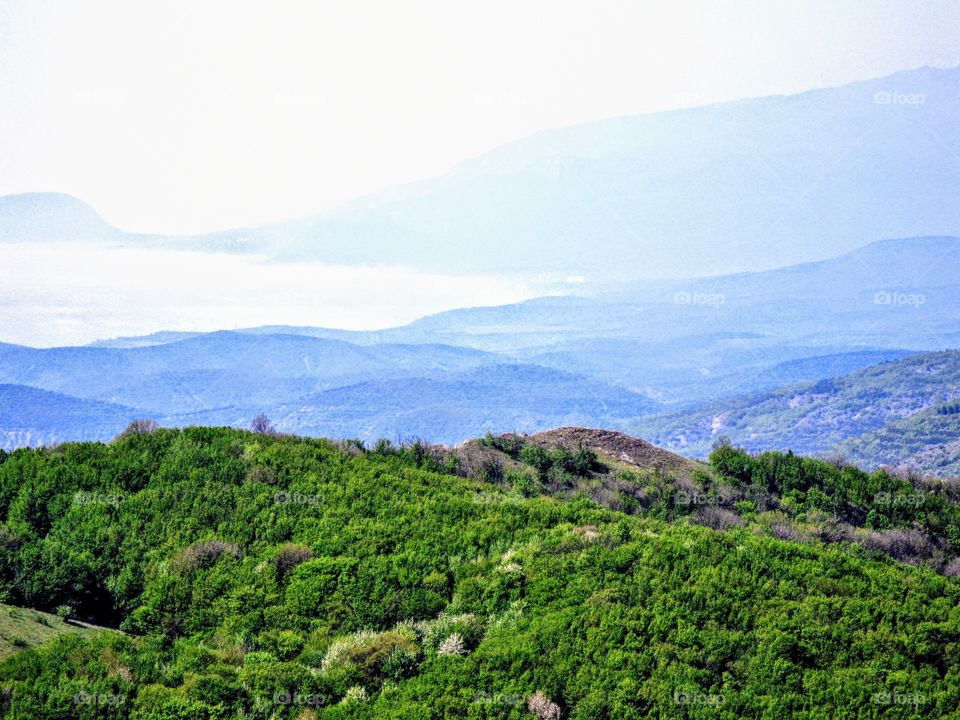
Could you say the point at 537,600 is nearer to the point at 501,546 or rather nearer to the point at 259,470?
the point at 501,546

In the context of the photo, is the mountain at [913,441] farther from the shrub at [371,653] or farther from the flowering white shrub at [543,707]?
the flowering white shrub at [543,707]

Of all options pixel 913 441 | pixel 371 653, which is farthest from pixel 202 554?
pixel 913 441

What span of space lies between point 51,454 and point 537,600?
20285mm

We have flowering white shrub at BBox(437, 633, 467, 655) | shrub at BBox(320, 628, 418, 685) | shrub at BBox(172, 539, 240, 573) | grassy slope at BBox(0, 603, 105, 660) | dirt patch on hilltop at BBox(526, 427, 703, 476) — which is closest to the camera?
shrub at BBox(320, 628, 418, 685)

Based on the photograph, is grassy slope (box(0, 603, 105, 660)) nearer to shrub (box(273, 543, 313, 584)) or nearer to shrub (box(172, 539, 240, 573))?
shrub (box(172, 539, 240, 573))

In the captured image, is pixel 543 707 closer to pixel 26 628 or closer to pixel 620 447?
pixel 26 628

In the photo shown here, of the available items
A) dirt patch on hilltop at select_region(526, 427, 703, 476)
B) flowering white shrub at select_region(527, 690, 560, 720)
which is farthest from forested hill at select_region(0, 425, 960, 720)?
dirt patch on hilltop at select_region(526, 427, 703, 476)

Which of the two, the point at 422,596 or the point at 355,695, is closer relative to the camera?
the point at 355,695

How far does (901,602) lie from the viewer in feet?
90.4

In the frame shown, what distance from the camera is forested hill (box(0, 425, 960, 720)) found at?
2373 centimetres

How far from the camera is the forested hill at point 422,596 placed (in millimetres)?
23734

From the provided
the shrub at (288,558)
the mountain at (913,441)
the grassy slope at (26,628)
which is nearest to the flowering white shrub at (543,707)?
the shrub at (288,558)

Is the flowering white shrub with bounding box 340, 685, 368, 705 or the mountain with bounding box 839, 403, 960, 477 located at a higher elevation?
the flowering white shrub with bounding box 340, 685, 368, 705

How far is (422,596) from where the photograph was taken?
2870 cm
